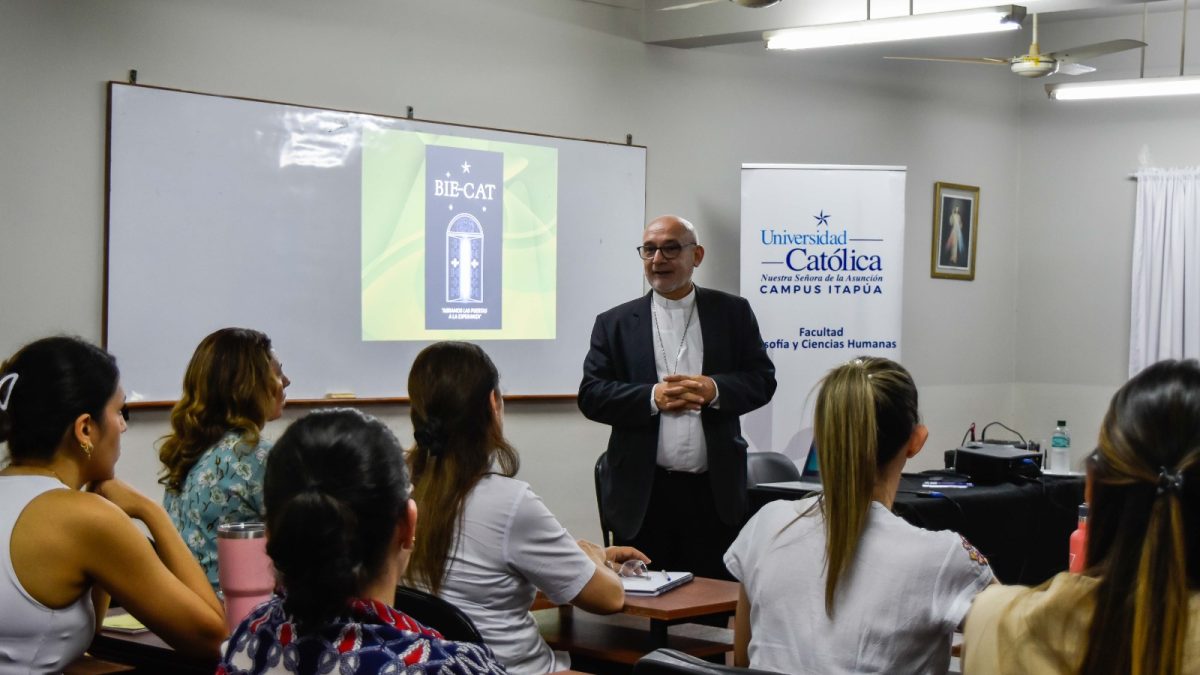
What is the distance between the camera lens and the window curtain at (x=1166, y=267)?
24.4 ft

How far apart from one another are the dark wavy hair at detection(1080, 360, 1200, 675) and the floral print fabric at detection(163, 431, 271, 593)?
6.38 ft

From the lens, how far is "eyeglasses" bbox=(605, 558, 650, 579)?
2943mm

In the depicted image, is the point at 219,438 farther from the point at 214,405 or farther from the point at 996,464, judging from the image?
the point at 996,464

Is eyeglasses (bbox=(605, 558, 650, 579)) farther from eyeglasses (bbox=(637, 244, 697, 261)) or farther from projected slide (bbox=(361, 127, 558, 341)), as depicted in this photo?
projected slide (bbox=(361, 127, 558, 341))

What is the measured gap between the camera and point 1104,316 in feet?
25.9

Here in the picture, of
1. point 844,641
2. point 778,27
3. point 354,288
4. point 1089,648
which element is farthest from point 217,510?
point 778,27

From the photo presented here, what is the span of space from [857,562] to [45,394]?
1.44 m

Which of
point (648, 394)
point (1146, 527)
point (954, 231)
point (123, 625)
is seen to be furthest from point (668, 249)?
point (954, 231)

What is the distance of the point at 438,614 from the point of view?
2082 millimetres

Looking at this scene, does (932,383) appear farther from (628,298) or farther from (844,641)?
(844,641)

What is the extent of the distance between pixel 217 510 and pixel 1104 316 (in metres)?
6.52

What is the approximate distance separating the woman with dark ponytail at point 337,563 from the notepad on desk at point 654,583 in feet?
4.59

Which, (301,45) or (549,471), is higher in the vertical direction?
(301,45)

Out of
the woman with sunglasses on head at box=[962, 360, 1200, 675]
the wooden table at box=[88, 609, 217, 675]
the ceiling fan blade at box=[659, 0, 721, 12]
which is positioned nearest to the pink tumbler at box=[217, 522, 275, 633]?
the wooden table at box=[88, 609, 217, 675]
